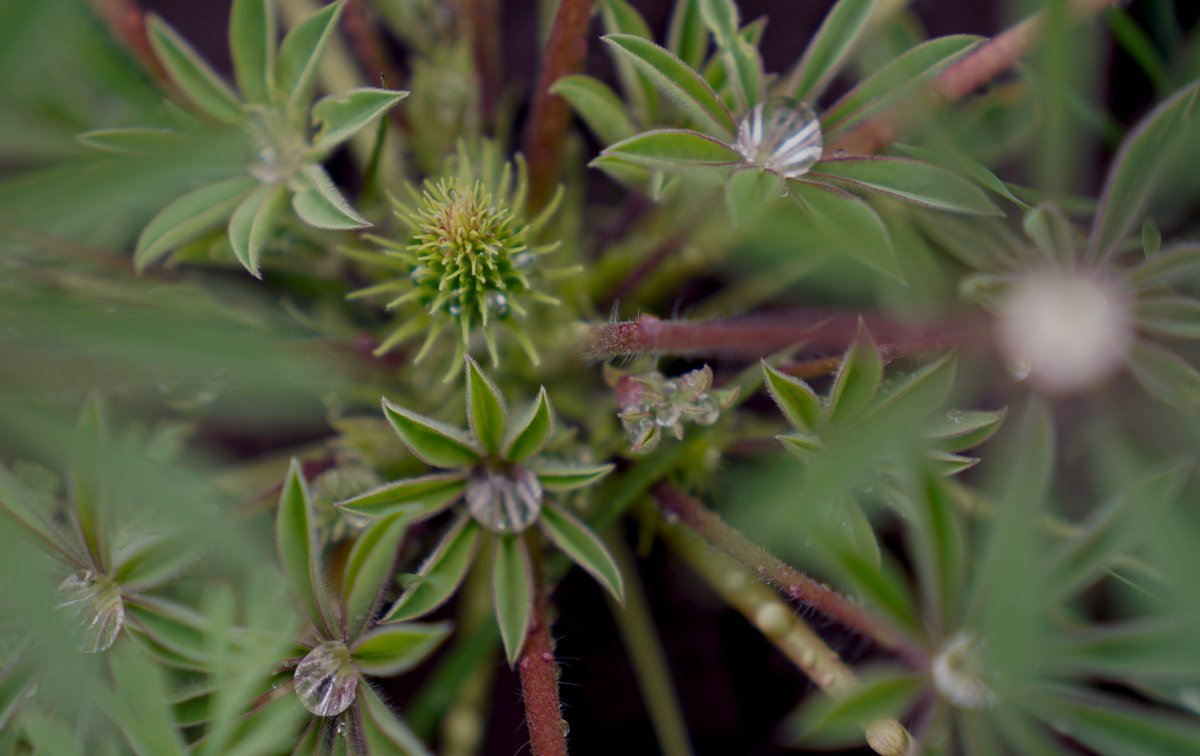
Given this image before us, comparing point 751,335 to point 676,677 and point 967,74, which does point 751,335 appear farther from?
point 676,677

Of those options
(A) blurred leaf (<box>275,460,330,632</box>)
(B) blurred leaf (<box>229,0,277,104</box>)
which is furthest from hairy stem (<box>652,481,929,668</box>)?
(B) blurred leaf (<box>229,0,277,104</box>)

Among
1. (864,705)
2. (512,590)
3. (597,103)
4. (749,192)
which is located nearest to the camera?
(864,705)

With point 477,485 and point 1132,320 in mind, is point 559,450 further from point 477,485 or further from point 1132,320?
point 1132,320

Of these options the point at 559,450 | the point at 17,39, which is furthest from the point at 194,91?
the point at 559,450

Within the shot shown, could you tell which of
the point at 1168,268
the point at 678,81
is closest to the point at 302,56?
the point at 678,81

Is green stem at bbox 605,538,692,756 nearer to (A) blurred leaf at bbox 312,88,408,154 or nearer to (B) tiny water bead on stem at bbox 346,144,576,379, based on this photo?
(B) tiny water bead on stem at bbox 346,144,576,379

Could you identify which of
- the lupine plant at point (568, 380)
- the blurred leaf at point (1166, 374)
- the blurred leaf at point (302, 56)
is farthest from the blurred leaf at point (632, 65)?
the blurred leaf at point (1166, 374)

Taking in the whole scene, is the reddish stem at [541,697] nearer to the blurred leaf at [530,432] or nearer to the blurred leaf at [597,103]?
the blurred leaf at [530,432]
